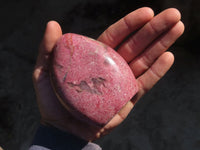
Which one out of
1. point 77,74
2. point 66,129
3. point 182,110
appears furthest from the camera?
point 182,110

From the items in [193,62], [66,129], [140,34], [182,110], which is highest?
[140,34]

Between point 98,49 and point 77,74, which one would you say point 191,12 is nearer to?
point 98,49

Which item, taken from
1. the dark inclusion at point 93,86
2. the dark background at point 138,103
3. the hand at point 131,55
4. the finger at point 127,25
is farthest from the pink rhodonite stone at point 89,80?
the dark background at point 138,103

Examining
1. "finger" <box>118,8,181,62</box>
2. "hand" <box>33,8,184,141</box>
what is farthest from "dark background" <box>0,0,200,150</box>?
"finger" <box>118,8,181,62</box>

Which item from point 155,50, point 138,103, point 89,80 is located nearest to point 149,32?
point 155,50

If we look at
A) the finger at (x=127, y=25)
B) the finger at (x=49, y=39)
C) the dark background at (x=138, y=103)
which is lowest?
the dark background at (x=138, y=103)

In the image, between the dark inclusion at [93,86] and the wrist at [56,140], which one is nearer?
the dark inclusion at [93,86]

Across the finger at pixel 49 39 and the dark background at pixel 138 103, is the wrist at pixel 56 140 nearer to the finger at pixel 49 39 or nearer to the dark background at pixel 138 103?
the finger at pixel 49 39

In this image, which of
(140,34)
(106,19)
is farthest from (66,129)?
(106,19)
